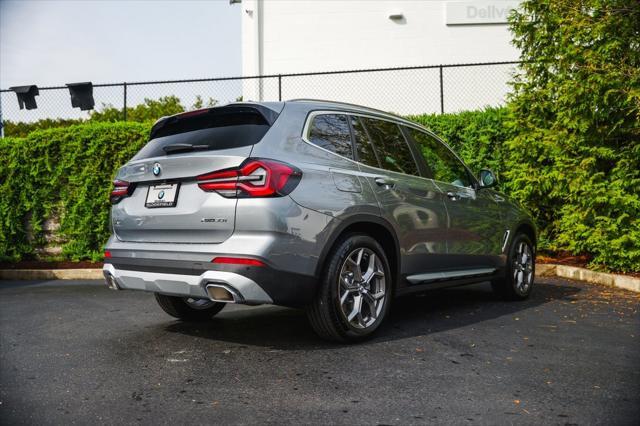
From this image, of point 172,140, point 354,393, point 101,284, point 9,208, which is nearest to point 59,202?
point 9,208

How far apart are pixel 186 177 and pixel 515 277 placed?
419 centimetres

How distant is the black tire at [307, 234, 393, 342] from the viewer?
4.34 m

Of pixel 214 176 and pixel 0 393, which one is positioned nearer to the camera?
pixel 0 393

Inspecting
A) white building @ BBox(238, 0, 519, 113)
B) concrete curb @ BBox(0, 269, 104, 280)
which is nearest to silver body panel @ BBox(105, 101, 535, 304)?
concrete curb @ BBox(0, 269, 104, 280)

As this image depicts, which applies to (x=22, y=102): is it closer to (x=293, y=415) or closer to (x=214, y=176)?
(x=214, y=176)

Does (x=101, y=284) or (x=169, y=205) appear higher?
(x=169, y=205)

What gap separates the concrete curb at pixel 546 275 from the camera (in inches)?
310

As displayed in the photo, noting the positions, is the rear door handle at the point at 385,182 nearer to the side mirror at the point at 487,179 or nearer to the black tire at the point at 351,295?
the black tire at the point at 351,295

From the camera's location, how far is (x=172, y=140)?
4.68m

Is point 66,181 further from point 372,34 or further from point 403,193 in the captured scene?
point 372,34

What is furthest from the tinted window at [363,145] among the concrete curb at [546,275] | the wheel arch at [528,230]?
the concrete curb at [546,275]

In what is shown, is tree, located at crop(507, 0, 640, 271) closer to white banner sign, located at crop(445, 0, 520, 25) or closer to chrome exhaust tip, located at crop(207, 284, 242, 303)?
chrome exhaust tip, located at crop(207, 284, 242, 303)

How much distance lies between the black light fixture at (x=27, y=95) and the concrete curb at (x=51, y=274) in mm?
5963

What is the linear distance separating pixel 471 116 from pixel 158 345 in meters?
7.53
